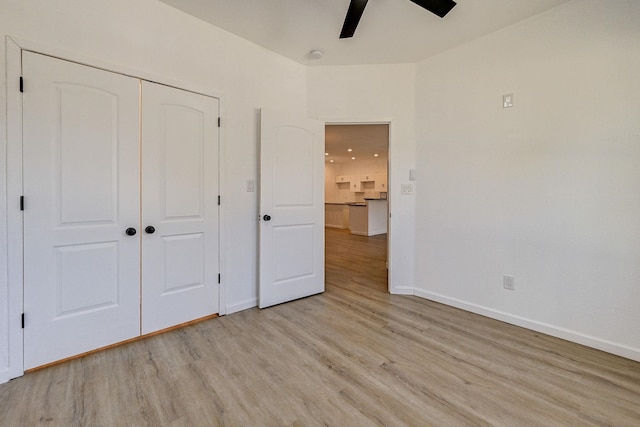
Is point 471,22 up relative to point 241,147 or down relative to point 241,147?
up

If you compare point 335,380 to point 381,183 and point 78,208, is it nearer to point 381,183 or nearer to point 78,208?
point 78,208

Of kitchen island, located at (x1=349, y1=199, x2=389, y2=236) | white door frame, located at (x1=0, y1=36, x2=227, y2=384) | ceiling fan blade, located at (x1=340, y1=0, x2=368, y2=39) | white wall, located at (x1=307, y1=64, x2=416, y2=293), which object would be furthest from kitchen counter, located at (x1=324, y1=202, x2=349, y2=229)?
white door frame, located at (x1=0, y1=36, x2=227, y2=384)

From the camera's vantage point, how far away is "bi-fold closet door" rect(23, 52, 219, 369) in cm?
172

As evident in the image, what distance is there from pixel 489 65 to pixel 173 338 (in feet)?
12.0

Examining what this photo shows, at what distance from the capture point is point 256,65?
2746 millimetres

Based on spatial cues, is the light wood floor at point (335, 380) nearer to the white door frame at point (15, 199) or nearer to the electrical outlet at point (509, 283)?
the white door frame at point (15, 199)

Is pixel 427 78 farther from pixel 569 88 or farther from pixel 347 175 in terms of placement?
pixel 347 175

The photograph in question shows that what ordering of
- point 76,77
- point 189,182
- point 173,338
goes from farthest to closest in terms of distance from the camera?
point 189,182 → point 173,338 → point 76,77

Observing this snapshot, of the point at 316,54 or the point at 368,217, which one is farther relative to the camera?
the point at 368,217

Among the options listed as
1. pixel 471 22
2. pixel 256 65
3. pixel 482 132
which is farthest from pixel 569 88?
pixel 256 65

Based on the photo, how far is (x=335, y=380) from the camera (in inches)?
64.9

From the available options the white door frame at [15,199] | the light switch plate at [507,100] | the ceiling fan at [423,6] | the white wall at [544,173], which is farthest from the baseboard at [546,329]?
the white door frame at [15,199]

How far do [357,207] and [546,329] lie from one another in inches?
234

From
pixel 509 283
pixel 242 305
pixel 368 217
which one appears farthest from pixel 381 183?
pixel 242 305
